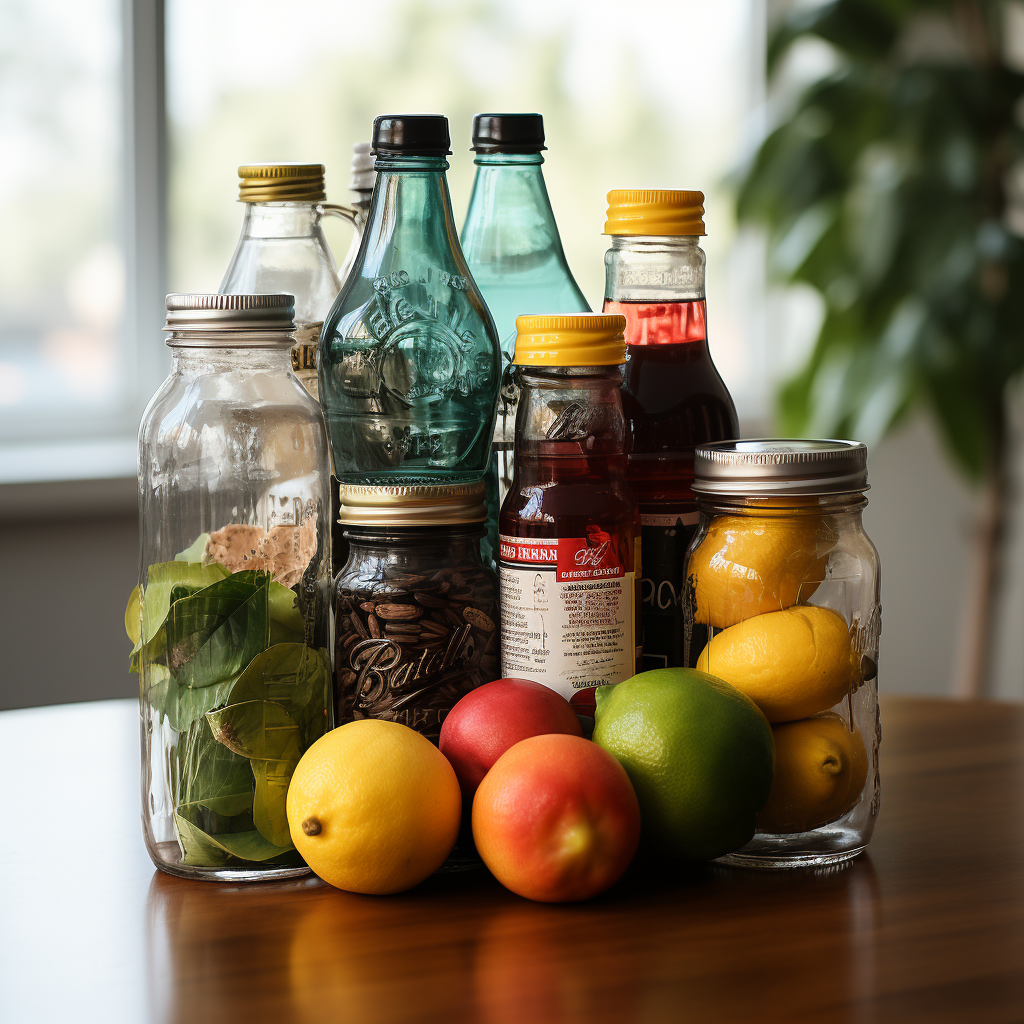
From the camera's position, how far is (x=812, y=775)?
62 centimetres

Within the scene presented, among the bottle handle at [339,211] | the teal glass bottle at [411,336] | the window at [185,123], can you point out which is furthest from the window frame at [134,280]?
the teal glass bottle at [411,336]

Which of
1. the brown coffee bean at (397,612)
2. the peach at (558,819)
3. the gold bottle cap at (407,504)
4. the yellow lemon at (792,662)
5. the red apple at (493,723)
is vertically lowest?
the peach at (558,819)

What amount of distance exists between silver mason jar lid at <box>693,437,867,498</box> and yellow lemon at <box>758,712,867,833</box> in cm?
13

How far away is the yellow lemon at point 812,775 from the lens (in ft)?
2.03

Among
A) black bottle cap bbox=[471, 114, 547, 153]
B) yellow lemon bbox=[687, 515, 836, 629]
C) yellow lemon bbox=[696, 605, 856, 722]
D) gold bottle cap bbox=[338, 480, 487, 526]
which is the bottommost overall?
yellow lemon bbox=[696, 605, 856, 722]

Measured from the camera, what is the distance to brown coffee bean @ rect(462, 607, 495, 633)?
645mm

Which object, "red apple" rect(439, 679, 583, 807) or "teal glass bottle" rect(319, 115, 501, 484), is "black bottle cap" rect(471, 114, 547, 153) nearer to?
"teal glass bottle" rect(319, 115, 501, 484)

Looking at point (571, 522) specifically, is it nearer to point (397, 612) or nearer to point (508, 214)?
point (397, 612)

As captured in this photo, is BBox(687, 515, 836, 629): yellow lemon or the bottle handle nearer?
BBox(687, 515, 836, 629): yellow lemon

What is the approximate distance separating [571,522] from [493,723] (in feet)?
0.36

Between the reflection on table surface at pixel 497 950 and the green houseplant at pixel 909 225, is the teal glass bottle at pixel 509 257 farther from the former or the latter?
the green houseplant at pixel 909 225

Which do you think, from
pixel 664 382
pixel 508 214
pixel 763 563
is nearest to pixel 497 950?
pixel 763 563

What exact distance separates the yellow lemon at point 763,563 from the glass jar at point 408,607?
129mm

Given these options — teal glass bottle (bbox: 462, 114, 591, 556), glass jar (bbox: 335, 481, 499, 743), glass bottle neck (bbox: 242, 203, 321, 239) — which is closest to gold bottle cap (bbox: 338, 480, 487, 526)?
glass jar (bbox: 335, 481, 499, 743)
